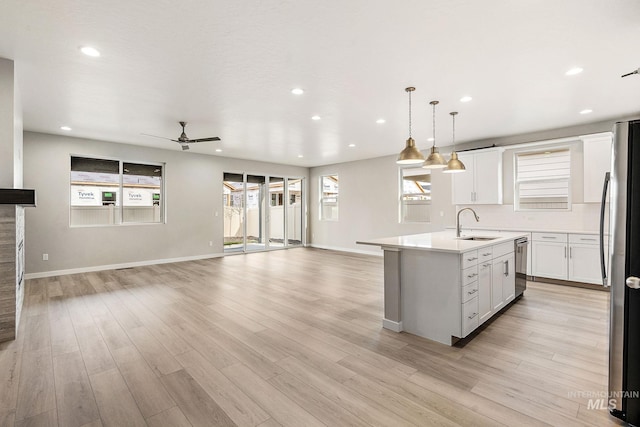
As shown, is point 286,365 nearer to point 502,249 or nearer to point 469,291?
point 469,291

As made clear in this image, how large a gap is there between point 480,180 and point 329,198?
16.2 ft

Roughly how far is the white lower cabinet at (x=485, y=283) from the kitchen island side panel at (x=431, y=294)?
0.08 metres

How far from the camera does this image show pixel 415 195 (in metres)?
7.84

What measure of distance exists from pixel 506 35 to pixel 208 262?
7082 mm

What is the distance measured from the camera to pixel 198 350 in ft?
9.06

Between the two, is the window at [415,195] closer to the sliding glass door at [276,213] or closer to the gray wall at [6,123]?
the sliding glass door at [276,213]

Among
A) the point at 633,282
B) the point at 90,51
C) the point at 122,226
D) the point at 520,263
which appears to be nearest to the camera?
the point at 633,282

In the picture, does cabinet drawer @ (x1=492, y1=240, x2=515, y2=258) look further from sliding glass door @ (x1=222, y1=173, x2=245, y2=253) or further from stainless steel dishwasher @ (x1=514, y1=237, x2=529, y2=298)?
sliding glass door @ (x1=222, y1=173, x2=245, y2=253)

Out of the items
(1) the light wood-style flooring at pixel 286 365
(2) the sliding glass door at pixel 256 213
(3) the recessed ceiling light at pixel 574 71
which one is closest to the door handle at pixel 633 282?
(1) the light wood-style flooring at pixel 286 365

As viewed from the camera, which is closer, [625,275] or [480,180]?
[625,275]

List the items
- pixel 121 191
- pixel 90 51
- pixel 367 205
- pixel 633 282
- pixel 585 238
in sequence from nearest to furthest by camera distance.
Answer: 1. pixel 633 282
2. pixel 90 51
3. pixel 585 238
4. pixel 121 191
5. pixel 367 205

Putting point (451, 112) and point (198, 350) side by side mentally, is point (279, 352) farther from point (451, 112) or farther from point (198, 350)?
point (451, 112)

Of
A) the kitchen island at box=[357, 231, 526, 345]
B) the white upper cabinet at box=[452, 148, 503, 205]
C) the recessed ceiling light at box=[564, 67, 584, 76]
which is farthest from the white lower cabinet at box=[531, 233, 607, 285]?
the recessed ceiling light at box=[564, 67, 584, 76]

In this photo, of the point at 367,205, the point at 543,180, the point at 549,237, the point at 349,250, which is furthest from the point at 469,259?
the point at 349,250
